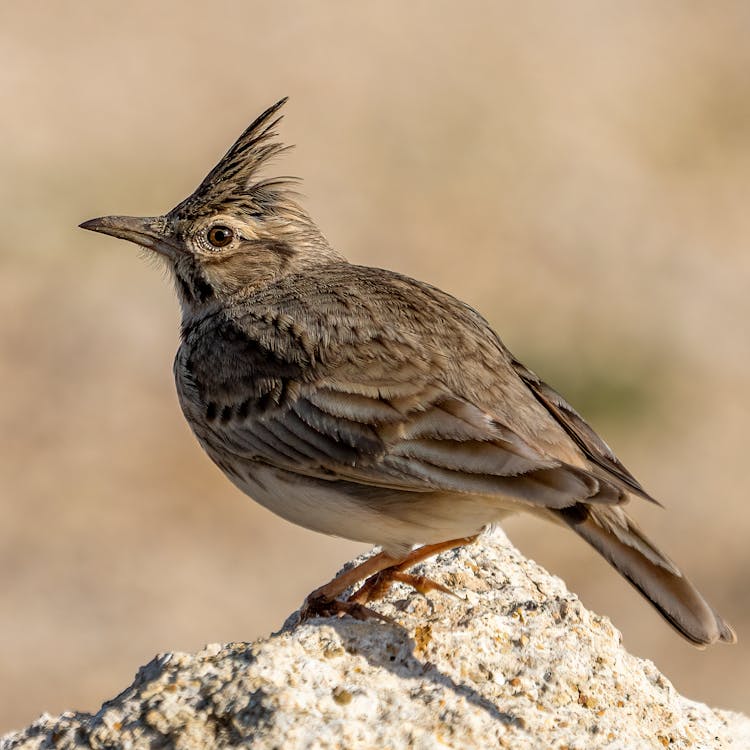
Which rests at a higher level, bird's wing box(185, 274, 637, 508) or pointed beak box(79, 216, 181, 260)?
pointed beak box(79, 216, 181, 260)

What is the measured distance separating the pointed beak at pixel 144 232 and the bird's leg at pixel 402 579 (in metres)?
2.10

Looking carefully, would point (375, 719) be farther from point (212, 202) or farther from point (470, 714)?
point (212, 202)

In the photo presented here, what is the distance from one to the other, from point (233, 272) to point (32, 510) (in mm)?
6229

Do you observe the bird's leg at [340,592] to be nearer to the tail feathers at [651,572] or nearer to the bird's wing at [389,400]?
the bird's wing at [389,400]

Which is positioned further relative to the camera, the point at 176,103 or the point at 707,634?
the point at 176,103

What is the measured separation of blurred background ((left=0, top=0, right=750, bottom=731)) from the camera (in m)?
12.1

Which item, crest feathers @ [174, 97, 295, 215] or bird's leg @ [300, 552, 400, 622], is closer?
bird's leg @ [300, 552, 400, 622]

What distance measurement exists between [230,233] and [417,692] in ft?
10.0

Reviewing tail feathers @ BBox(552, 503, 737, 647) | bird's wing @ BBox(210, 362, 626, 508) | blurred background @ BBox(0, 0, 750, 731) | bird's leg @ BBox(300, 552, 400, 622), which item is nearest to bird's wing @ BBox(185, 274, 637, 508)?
bird's wing @ BBox(210, 362, 626, 508)

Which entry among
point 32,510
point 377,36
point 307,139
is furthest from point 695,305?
point 32,510

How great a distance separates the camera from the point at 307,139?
58.7ft

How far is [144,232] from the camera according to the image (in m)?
7.14

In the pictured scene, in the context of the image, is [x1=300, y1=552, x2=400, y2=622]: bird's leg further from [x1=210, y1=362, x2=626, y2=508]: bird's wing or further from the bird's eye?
the bird's eye

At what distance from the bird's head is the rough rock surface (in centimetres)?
208
